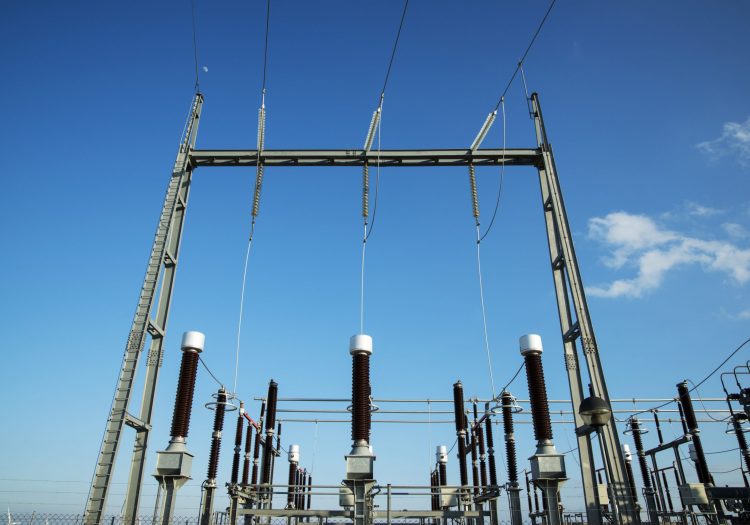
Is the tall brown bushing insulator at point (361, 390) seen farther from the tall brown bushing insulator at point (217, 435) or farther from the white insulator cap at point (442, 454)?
the white insulator cap at point (442, 454)

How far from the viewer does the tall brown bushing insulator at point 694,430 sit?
20.6 m

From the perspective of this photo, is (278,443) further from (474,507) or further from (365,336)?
(365,336)

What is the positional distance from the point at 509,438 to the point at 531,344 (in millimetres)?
4860

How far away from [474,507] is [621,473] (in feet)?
38.0

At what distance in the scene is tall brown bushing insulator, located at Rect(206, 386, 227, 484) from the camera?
52.8 ft

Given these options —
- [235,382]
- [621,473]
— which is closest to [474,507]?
[621,473]

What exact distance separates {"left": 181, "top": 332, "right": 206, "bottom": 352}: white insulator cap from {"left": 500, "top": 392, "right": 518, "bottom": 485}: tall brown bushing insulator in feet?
30.7

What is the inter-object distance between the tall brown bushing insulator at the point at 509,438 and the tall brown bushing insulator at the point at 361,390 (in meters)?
6.19

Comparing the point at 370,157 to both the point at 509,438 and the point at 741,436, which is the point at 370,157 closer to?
the point at 509,438

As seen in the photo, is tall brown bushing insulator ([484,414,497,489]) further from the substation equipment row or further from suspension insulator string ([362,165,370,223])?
suspension insulator string ([362,165,370,223])

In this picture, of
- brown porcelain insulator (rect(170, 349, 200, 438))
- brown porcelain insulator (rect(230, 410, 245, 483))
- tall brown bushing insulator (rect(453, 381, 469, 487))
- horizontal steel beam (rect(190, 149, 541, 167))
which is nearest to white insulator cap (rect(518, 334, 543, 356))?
horizontal steel beam (rect(190, 149, 541, 167))

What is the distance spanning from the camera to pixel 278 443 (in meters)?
25.2

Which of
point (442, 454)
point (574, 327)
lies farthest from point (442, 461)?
point (574, 327)

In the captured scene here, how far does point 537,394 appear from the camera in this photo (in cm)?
1291
